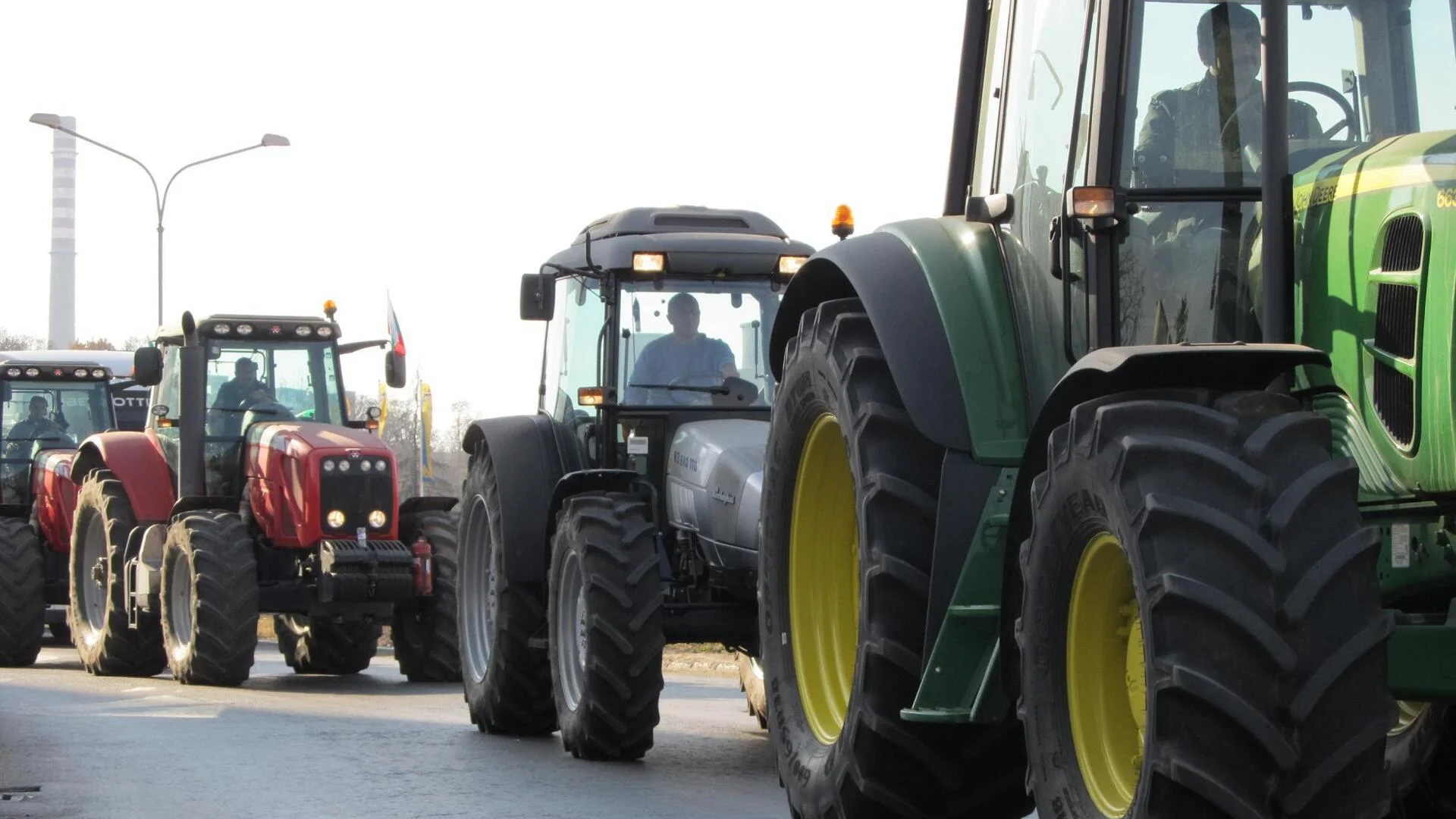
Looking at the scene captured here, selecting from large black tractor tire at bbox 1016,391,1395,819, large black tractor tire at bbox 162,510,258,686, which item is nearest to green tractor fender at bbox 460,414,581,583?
large black tractor tire at bbox 162,510,258,686

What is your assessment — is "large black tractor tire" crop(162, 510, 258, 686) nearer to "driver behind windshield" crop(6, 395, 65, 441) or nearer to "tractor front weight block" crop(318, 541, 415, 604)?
"tractor front weight block" crop(318, 541, 415, 604)

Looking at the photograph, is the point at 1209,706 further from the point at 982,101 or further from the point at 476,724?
the point at 476,724

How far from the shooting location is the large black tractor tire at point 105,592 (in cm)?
1605

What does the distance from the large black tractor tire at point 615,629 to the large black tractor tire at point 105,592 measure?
713 cm

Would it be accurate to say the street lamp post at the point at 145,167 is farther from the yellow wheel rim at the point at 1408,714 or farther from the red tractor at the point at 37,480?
the yellow wheel rim at the point at 1408,714

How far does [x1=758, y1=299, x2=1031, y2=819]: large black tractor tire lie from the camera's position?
18.2ft

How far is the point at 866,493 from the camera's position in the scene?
5691 millimetres

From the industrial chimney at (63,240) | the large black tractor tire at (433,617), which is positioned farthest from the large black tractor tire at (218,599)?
the industrial chimney at (63,240)

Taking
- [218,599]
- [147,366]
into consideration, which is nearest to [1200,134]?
[218,599]

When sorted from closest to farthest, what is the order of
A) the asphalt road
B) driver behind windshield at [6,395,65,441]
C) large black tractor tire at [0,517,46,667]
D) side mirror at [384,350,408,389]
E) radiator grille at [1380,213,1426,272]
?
radiator grille at [1380,213,1426,272] < the asphalt road < side mirror at [384,350,408,389] < large black tractor tire at [0,517,46,667] < driver behind windshield at [6,395,65,441]

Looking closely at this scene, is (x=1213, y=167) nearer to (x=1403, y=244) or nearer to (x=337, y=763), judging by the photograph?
(x=1403, y=244)

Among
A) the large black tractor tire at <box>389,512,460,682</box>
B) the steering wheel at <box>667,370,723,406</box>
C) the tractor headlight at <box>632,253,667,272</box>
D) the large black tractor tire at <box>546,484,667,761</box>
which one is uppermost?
the tractor headlight at <box>632,253,667,272</box>

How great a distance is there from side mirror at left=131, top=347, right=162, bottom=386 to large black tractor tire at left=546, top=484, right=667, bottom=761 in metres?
7.42

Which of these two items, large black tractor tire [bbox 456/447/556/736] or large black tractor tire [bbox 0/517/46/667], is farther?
large black tractor tire [bbox 0/517/46/667]
